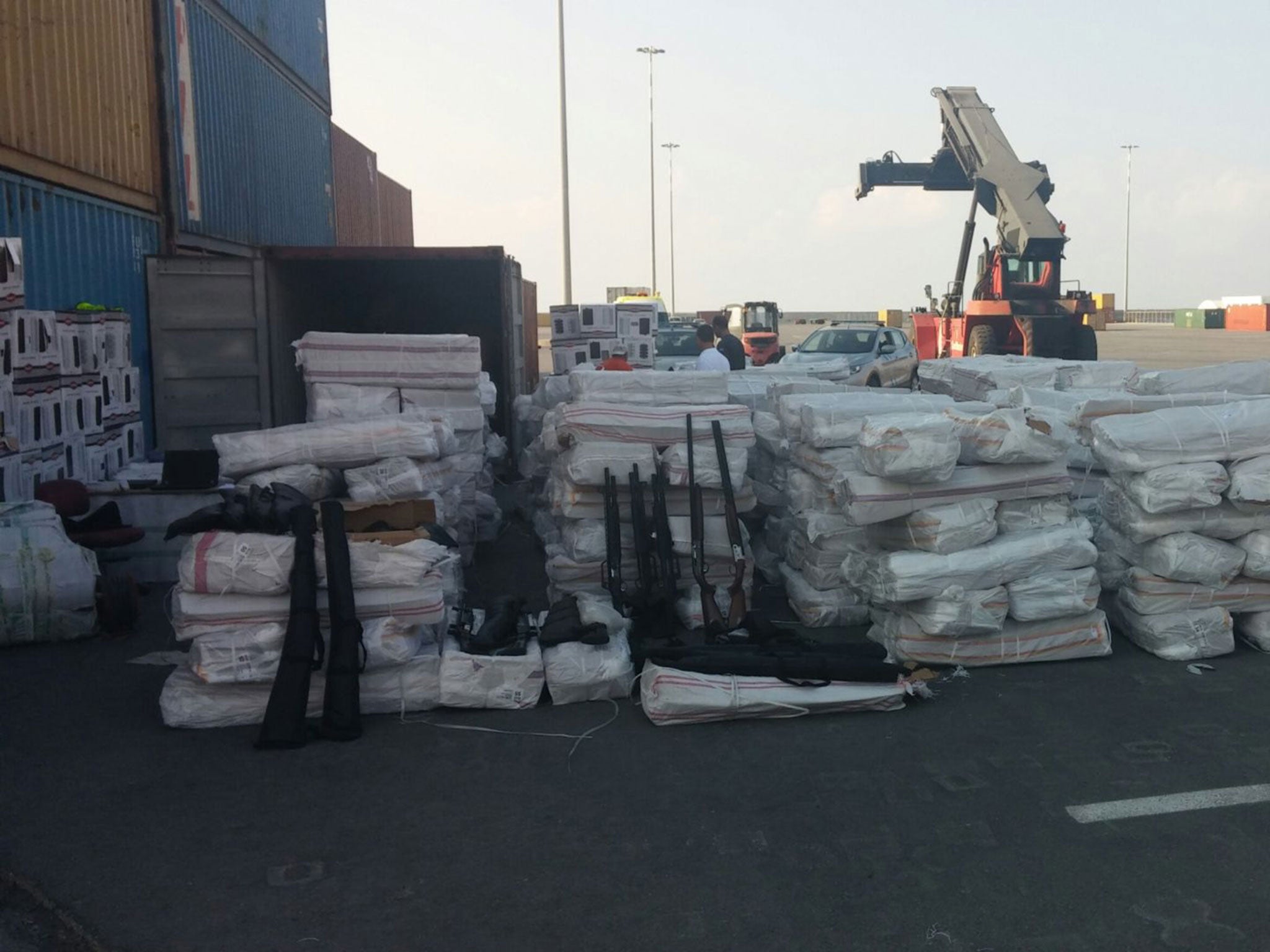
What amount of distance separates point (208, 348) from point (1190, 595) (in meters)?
8.31

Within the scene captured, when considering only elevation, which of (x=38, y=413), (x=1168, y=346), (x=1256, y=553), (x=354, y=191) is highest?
(x=354, y=191)

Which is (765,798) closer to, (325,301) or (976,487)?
(976,487)

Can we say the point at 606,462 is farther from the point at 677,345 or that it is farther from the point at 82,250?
the point at 677,345

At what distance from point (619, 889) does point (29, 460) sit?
652 cm

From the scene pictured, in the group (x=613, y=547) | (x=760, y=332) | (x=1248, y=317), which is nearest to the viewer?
(x=613, y=547)

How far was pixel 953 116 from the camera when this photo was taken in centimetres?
2533

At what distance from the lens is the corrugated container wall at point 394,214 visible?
2497cm

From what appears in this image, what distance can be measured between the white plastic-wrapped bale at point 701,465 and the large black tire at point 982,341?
53.2 feet

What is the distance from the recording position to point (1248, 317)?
69.1 m

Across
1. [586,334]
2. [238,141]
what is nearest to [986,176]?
[586,334]

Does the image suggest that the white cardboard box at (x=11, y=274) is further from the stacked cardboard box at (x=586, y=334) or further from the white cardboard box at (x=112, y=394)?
the stacked cardboard box at (x=586, y=334)

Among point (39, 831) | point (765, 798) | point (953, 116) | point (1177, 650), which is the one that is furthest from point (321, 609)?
point (953, 116)

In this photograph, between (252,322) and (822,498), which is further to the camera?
(252,322)

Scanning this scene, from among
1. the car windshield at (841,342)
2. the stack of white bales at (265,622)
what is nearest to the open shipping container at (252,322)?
the stack of white bales at (265,622)
